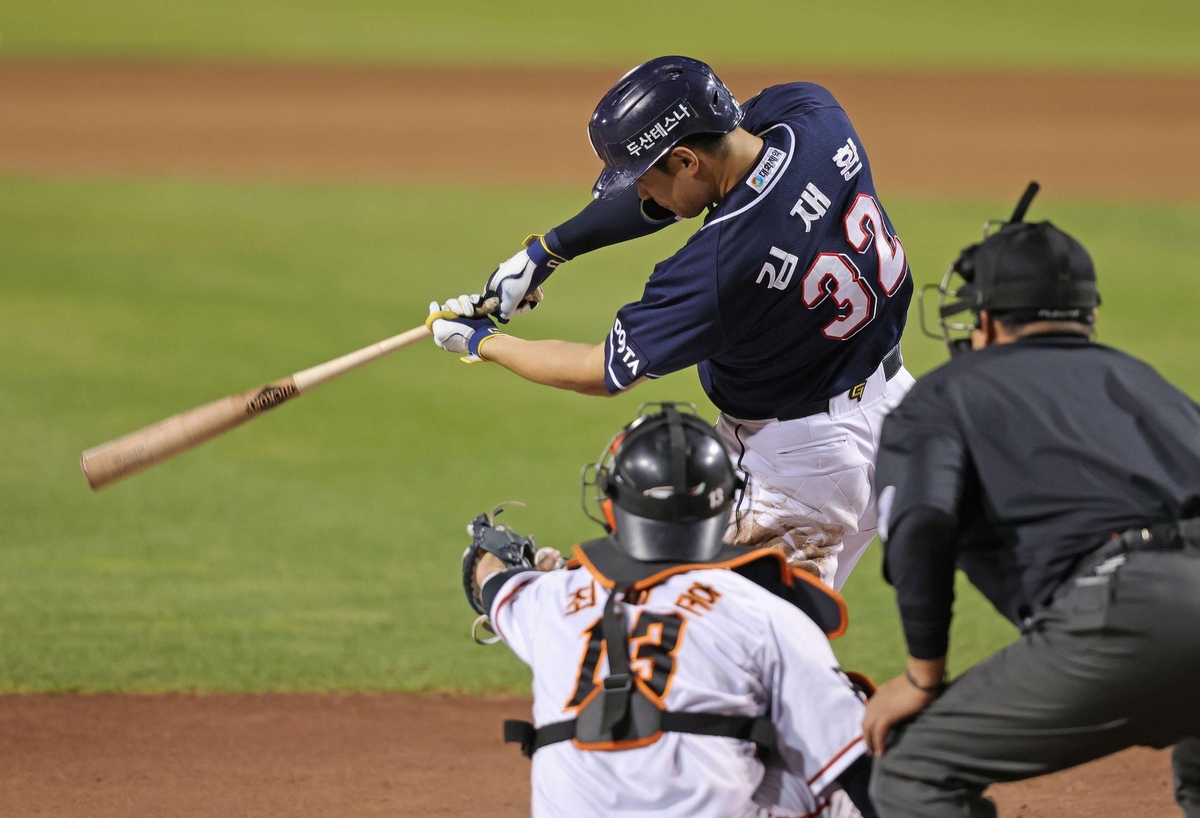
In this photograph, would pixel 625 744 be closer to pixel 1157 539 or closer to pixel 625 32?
pixel 1157 539

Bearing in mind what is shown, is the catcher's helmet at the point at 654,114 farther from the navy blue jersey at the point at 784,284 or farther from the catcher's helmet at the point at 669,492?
the catcher's helmet at the point at 669,492

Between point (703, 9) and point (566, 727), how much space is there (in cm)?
3814

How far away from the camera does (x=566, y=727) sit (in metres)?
3.05

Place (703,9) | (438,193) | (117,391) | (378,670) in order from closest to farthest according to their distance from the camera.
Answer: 1. (378,670)
2. (117,391)
3. (438,193)
4. (703,9)

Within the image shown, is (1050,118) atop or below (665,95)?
atop

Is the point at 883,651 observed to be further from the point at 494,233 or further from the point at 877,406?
the point at 494,233

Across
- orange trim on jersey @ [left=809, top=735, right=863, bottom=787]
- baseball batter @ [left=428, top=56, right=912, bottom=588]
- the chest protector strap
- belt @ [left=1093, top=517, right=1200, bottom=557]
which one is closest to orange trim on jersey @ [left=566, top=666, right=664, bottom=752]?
the chest protector strap

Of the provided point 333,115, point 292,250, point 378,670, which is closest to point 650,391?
point 378,670

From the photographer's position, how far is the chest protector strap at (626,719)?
296cm

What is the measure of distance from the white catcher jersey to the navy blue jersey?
1485 mm

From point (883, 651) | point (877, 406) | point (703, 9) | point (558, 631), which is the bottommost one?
point (883, 651)

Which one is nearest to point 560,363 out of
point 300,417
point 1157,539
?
point 1157,539

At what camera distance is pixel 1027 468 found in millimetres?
2934

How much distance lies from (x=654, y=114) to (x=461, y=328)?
44.1 inches
